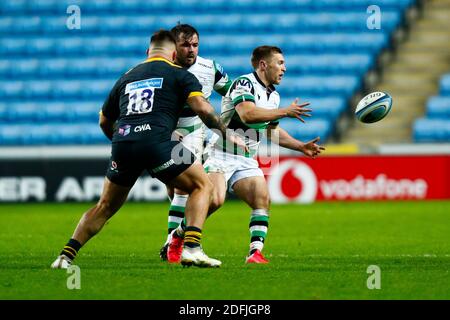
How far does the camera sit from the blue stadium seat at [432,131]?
2081cm

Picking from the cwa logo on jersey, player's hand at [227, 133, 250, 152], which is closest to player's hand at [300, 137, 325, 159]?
player's hand at [227, 133, 250, 152]

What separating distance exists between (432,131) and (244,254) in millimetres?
11093

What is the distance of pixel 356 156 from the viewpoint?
19.0 metres

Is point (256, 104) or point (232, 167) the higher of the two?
point (256, 104)

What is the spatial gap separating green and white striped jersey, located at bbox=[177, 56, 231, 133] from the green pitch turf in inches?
57.6

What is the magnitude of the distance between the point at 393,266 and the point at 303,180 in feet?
32.7

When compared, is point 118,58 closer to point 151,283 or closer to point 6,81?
point 6,81

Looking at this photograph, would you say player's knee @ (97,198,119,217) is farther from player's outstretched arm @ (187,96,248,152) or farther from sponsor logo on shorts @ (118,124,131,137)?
player's outstretched arm @ (187,96,248,152)

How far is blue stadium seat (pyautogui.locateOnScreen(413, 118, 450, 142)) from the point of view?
2081 centimetres

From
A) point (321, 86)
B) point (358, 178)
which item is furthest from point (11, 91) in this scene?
point (358, 178)

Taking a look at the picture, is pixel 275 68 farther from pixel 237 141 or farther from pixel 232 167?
pixel 232 167

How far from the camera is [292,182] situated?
19.2m

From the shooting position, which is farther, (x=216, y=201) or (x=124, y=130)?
(x=216, y=201)
